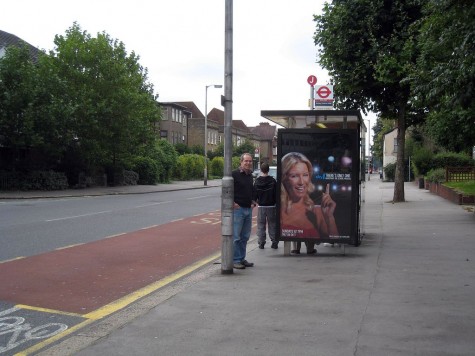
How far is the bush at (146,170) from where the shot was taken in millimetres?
45625

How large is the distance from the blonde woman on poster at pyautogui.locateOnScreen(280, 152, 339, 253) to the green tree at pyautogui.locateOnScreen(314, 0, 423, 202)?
9529mm

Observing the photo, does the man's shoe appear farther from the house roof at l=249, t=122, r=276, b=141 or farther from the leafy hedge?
the house roof at l=249, t=122, r=276, b=141

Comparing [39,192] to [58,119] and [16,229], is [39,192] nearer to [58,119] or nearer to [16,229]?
[58,119]

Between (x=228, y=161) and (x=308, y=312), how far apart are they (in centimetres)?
288

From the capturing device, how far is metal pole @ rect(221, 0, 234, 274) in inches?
309

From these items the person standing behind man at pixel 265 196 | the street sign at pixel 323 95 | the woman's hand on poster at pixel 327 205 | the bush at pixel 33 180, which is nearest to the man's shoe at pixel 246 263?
the woman's hand on poster at pixel 327 205

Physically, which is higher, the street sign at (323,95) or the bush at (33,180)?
the street sign at (323,95)

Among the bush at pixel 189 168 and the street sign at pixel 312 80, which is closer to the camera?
the street sign at pixel 312 80

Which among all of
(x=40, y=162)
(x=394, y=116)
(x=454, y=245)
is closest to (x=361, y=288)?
(x=454, y=245)

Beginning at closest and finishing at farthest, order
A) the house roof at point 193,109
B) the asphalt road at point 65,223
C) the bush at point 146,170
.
Answer: the asphalt road at point 65,223, the bush at point 146,170, the house roof at point 193,109

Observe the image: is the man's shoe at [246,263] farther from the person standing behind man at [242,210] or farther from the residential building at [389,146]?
the residential building at [389,146]

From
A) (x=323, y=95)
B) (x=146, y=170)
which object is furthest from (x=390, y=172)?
(x=323, y=95)

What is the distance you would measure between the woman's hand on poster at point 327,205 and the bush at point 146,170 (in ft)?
122

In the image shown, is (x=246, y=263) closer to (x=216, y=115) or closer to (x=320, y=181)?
(x=320, y=181)
